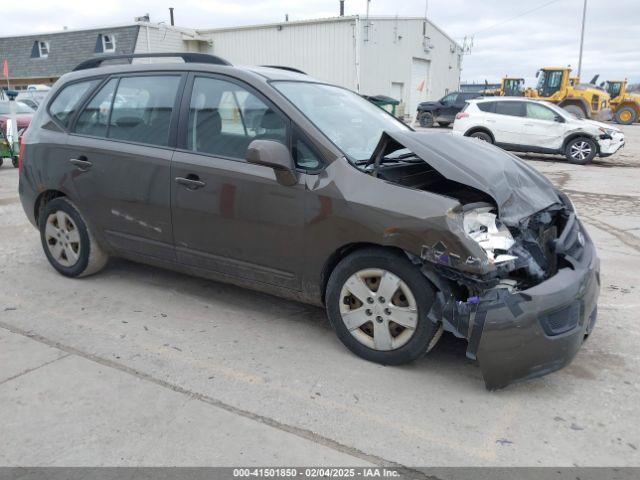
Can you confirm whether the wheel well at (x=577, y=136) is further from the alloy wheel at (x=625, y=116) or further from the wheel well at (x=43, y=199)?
the alloy wheel at (x=625, y=116)

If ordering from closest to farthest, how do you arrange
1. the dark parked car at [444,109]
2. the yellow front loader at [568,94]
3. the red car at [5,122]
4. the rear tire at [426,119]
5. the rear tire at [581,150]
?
the red car at [5,122] → the rear tire at [581,150] → the yellow front loader at [568,94] → the dark parked car at [444,109] → the rear tire at [426,119]

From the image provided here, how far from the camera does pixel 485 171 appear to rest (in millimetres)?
3131

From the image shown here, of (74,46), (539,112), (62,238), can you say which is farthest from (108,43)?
(62,238)

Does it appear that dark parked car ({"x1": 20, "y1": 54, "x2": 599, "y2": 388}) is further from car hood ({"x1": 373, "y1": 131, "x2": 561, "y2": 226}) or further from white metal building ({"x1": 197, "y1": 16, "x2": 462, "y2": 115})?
white metal building ({"x1": 197, "y1": 16, "x2": 462, "y2": 115})

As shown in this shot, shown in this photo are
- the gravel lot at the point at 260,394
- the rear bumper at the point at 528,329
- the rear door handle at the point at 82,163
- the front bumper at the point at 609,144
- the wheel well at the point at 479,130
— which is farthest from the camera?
the wheel well at the point at 479,130

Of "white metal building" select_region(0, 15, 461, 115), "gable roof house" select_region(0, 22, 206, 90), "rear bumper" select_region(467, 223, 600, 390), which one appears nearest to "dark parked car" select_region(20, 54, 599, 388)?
"rear bumper" select_region(467, 223, 600, 390)

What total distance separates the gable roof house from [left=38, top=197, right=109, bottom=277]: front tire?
2519cm

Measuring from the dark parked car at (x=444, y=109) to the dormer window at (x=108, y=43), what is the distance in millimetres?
16632

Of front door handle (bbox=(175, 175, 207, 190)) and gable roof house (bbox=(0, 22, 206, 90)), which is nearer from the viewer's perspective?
front door handle (bbox=(175, 175, 207, 190))

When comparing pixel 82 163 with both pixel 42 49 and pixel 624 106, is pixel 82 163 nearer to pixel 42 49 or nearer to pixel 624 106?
pixel 624 106

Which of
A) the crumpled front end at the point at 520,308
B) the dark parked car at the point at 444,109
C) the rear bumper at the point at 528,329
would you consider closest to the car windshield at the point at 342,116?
the crumpled front end at the point at 520,308

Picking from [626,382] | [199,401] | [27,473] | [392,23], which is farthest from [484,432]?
[392,23]

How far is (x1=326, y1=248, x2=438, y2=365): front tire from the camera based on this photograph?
3008 mm

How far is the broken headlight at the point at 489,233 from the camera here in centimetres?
287
